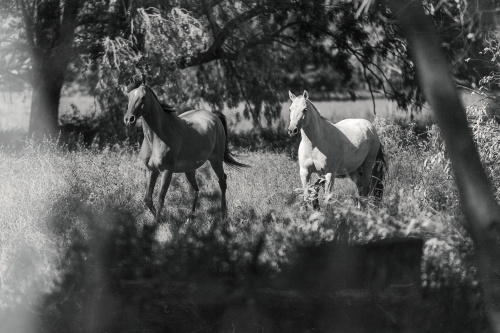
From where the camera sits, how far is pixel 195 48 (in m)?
13.7

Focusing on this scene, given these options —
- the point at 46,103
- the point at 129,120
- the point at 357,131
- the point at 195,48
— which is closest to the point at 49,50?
the point at 46,103

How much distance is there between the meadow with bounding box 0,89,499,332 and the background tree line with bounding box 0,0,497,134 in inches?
132

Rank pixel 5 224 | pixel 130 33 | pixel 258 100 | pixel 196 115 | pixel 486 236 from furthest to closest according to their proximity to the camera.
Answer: pixel 258 100
pixel 130 33
pixel 196 115
pixel 5 224
pixel 486 236

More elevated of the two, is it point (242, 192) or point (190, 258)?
point (242, 192)

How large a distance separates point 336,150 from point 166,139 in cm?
191

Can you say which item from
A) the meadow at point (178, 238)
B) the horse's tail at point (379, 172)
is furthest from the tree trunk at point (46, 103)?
the horse's tail at point (379, 172)

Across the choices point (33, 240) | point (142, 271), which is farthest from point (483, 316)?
point (33, 240)

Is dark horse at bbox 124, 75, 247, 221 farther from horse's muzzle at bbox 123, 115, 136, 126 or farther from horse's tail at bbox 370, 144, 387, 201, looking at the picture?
horse's tail at bbox 370, 144, 387, 201

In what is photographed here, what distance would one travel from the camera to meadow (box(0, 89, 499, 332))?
305 inches

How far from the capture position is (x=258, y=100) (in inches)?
596

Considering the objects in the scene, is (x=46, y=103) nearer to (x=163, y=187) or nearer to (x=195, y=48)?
(x=195, y=48)

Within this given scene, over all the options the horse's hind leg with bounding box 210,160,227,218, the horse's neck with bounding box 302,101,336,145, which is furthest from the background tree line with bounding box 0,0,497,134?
the horse's neck with bounding box 302,101,336,145

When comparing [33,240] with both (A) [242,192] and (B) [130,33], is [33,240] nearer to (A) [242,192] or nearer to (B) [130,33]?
(A) [242,192]

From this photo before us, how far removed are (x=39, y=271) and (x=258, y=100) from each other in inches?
311
